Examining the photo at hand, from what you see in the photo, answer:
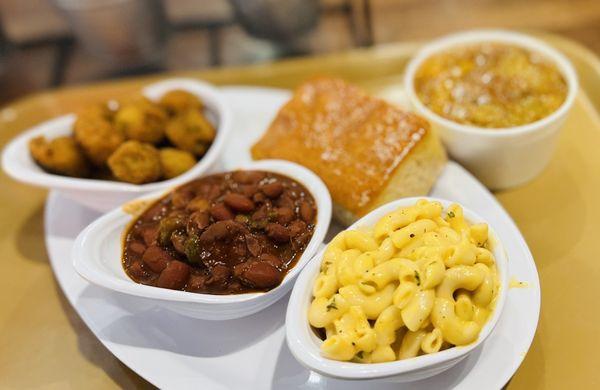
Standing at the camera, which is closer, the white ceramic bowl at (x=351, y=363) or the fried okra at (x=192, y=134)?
the white ceramic bowl at (x=351, y=363)

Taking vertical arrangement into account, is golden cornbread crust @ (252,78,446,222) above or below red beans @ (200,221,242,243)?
below

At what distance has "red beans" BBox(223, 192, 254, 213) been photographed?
1696 mm

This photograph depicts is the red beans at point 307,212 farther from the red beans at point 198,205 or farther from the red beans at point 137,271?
the red beans at point 137,271

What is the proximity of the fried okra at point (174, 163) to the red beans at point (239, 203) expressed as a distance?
0.40 meters

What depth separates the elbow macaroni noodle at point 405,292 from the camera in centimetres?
136

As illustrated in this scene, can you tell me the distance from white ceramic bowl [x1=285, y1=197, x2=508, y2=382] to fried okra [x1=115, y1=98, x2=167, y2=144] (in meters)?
0.93

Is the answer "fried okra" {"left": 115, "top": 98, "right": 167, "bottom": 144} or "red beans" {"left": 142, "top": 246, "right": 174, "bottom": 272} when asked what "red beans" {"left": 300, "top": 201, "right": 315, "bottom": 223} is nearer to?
"red beans" {"left": 142, "top": 246, "right": 174, "bottom": 272}

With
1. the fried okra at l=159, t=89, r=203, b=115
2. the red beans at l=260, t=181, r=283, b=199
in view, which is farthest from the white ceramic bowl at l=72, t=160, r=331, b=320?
the fried okra at l=159, t=89, r=203, b=115

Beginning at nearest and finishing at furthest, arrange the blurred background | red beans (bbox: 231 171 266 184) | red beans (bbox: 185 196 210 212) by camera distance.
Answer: red beans (bbox: 185 196 210 212)
red beans (bbox: 231 171 266 184)
the blurred background

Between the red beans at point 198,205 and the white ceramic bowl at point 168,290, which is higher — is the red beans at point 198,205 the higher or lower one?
the higher one

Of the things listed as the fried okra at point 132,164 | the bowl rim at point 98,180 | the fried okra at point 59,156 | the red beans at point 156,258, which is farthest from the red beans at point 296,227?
the fried okra at point 59,156

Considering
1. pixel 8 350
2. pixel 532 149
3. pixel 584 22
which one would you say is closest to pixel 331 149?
pixel 532 149

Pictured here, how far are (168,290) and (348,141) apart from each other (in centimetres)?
84

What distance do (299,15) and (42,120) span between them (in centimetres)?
142
